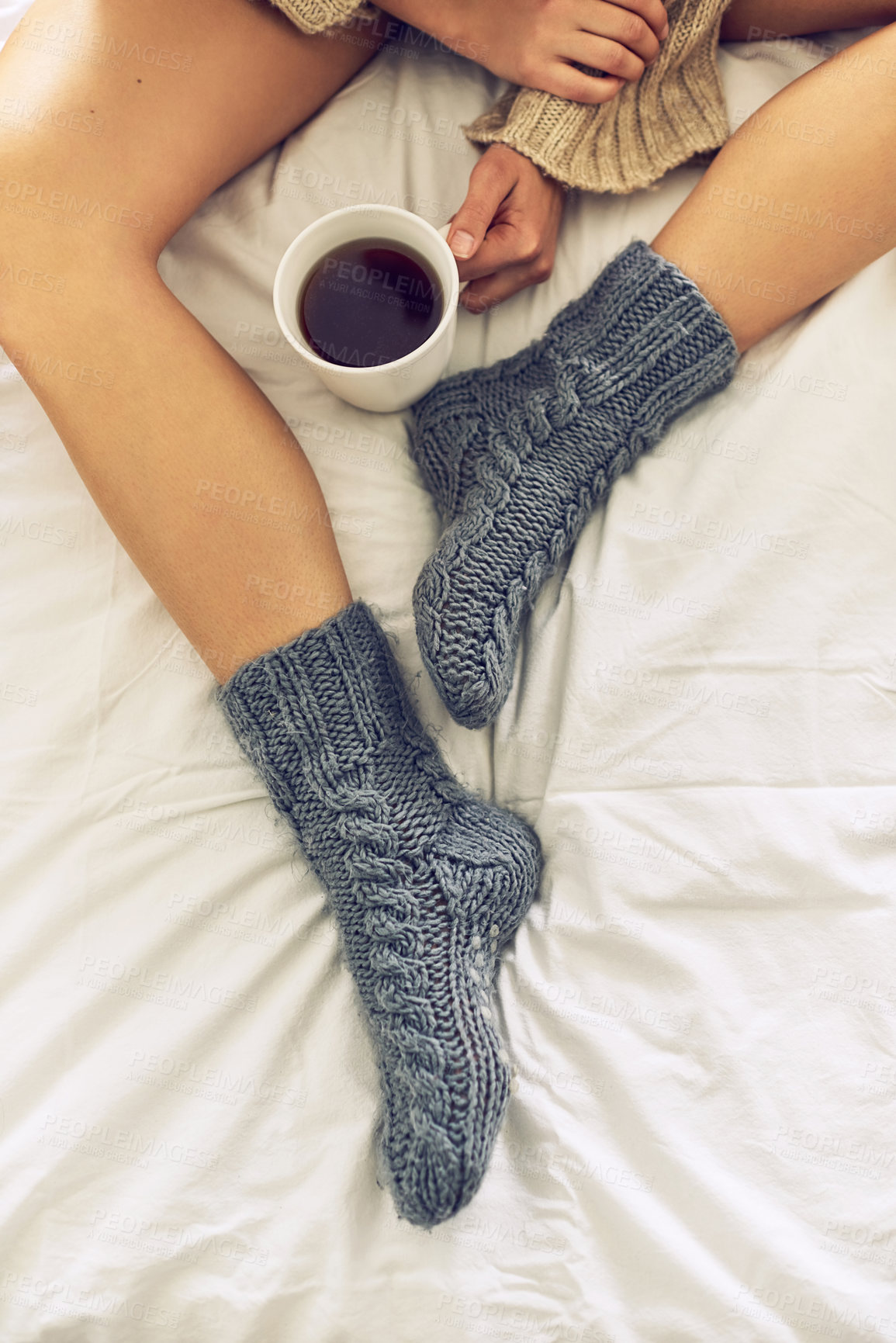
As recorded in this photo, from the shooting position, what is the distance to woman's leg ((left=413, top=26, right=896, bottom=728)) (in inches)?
23.7

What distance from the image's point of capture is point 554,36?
2.07ft

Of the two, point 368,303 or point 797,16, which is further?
point 797,16

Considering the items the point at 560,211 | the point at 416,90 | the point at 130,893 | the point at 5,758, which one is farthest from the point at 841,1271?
the point at 416,90

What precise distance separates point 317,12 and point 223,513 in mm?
388

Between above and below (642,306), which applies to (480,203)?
above

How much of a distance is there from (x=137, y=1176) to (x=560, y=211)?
0.81 metres

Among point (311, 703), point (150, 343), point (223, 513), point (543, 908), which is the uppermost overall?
point (150, 343)

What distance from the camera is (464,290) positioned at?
666 millimetres

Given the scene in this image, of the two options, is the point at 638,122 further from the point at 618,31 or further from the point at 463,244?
the point at 463,244

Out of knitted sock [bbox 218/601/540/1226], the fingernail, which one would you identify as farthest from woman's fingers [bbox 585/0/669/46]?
knitted sock [bbox 218/601/540/1226]

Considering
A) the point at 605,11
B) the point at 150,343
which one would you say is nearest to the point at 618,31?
the point at 605,11

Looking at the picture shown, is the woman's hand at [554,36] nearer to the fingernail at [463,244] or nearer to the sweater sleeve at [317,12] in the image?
the sweater sleeve at [317,12]

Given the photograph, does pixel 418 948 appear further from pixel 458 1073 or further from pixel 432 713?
pixel 432 713

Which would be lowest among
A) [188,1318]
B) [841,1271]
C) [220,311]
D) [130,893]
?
[841,1271]
